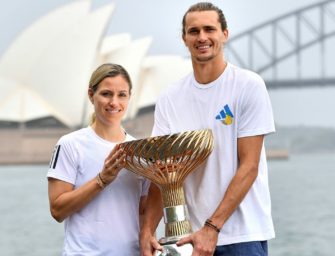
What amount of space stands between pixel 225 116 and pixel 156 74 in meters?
33.2

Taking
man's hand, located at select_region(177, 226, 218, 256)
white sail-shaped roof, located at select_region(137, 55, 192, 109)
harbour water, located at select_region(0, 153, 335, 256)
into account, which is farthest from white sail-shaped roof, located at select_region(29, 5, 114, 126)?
man's hand, located at select_region(177, 226, 218, 256)

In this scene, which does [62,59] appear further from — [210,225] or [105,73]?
[210,225]

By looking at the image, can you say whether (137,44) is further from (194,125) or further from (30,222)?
(194,125)

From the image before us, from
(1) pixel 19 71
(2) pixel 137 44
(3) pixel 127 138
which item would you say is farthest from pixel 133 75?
(3) pixel 127 138

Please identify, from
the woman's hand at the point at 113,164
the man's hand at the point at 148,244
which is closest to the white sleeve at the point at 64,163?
the woman's hand at the point at 113,164

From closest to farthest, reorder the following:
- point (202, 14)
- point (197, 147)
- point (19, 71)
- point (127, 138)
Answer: point (197, 147)
point (202, 14)
point (127, 138)
point (19, 71)

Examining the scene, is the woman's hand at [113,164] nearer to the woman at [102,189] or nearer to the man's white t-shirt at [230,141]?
the woman at [102,189]

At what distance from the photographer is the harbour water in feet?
34.9

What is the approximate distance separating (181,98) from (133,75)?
2841 cm

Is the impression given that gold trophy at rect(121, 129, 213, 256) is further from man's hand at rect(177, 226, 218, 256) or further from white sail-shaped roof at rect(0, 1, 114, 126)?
white sail-shaped roof at rect(0, 1, 114, 126)

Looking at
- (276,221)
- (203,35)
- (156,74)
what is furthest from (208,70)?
(156,74)

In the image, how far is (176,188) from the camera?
165 centimetres

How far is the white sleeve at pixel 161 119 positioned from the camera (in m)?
1.75

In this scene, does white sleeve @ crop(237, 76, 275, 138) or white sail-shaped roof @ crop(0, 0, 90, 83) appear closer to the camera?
white sleeve @ crop(237, 76, 275, 138)
